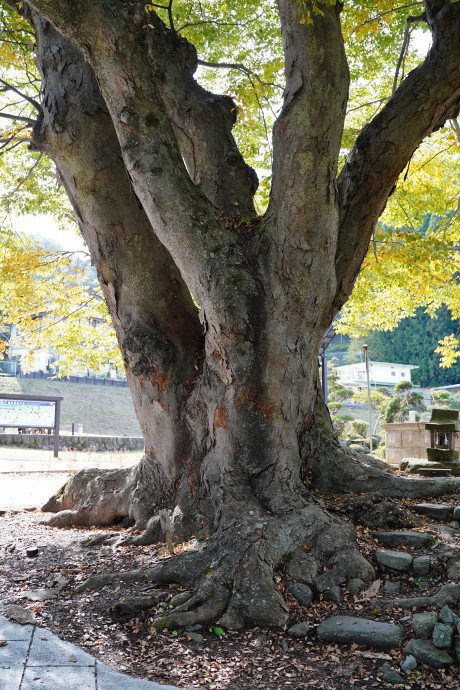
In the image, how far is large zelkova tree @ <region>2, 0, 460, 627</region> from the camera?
169 inches

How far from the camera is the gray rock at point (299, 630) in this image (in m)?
3.44

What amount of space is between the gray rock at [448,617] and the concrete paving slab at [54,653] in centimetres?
207

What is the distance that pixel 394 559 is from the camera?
13.6 feet

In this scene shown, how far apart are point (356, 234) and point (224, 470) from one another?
2658 millimetres

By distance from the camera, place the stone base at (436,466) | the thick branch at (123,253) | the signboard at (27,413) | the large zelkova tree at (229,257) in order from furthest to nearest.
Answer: the signboard at (27,413) → the stone base at (436,466) → the thick branch at (123,253) → the large zelkova tree at (229,257)

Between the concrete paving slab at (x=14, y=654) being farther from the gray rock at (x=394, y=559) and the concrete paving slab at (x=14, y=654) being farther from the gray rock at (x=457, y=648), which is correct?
the gray rock at (x=394, y=559)

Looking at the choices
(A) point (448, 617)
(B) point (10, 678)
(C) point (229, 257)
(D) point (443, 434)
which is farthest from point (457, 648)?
(D) point (443, 434)

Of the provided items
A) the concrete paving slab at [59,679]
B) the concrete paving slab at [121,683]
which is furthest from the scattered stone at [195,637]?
the concrete paving slab at [59,679]

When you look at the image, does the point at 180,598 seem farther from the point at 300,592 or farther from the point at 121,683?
the point at 121,683

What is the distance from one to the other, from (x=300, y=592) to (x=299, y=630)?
381 mm

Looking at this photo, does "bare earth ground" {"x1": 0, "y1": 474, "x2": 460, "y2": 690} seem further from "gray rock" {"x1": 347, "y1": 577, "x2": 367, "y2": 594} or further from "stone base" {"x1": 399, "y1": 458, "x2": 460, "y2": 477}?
"stone base" {"x1": 399, "y1": 458, "x2": 460, "y2": 477}

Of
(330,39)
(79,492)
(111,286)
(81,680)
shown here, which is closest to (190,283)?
(111,286)

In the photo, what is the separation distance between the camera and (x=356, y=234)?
17.5 ft

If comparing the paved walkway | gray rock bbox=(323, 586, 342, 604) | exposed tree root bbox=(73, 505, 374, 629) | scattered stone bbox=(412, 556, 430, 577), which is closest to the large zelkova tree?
exposed tree root bbox=(73, 505, 374, 629)
